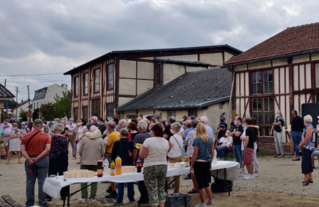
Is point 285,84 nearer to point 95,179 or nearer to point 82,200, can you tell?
point 82,200

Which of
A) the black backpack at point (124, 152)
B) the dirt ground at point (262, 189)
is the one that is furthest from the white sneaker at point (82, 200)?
the black backpack at point (124, 152)

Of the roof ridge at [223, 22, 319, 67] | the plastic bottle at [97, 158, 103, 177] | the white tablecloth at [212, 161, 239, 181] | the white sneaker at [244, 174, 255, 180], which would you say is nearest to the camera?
the plastic bottle at [97, 158, 103, 177]

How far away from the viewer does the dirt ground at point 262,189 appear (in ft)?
25.3

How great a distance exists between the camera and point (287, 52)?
1672 centimetres

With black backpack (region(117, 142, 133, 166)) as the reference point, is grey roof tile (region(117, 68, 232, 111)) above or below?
above

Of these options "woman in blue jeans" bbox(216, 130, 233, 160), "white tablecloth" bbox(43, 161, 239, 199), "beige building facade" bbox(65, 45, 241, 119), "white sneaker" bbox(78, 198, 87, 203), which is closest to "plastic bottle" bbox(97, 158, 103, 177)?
"white tablecloth" bbox(43, 161, 239, 199)

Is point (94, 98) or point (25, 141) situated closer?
point (25, 141)

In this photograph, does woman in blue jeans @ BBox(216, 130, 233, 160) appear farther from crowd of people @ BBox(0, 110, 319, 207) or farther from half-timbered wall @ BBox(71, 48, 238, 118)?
half-timbered wall @ BBox(71, 48, 238, 118)

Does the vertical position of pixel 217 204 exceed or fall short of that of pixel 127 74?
it falls short

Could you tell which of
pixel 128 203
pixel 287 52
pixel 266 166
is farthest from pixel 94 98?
pixel 128 203

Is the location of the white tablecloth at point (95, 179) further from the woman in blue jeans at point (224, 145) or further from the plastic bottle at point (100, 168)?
the woman in blue jeans at point (224, 145)

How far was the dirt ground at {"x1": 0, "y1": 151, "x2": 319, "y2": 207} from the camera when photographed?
7.72 m

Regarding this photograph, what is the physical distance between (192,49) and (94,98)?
354 inches

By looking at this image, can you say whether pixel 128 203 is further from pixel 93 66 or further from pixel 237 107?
pixel 93 66
